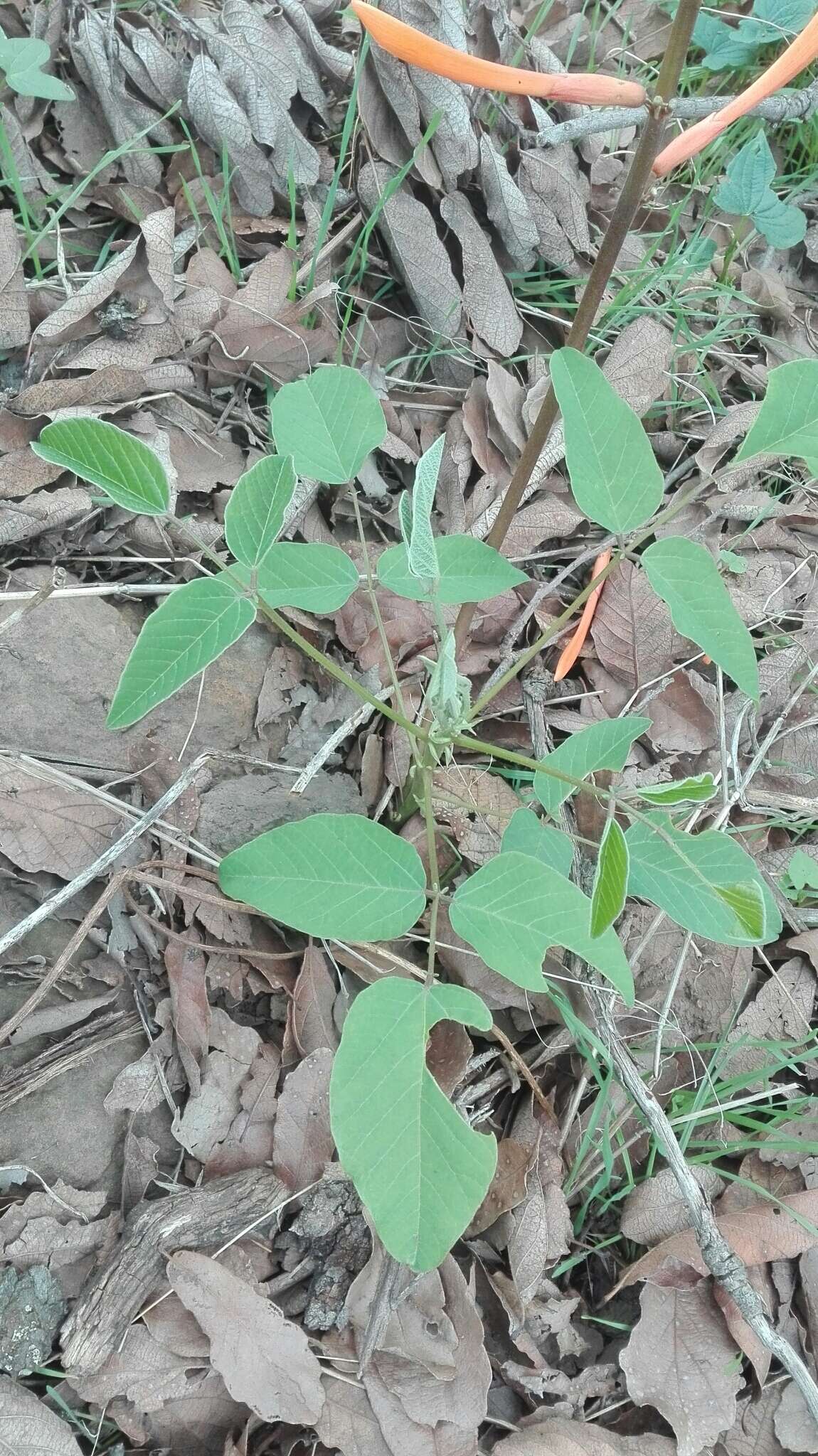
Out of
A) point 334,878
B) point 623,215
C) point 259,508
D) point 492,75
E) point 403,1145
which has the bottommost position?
point 403,1145

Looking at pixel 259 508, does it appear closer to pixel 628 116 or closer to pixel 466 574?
pixel 466 574

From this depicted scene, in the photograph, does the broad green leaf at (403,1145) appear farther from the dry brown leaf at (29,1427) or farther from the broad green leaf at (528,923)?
the dry brown leaf at (29,1427)

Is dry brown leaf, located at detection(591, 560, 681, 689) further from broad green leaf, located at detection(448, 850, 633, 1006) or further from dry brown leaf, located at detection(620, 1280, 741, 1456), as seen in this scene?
dry brown leaf, located at detection(620, 1280, 741, 1456)

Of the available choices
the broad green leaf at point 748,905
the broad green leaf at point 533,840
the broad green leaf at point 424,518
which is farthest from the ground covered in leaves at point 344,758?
the broad green leaf at point 748,905

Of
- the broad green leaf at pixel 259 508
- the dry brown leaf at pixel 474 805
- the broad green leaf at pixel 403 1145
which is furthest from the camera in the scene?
the dry brown leaf at pixel 474 805

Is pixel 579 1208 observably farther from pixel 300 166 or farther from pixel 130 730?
pixel 300 166

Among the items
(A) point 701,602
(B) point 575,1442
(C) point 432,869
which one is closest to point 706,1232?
(B) point 575,1442
